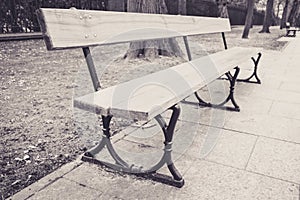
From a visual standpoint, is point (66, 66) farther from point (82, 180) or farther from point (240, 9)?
point (240, 9)

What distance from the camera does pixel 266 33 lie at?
635 inches

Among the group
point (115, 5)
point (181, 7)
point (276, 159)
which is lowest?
point (276, 159)

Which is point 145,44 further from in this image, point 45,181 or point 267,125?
point 45,181

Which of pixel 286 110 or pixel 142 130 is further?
pixel 286 110

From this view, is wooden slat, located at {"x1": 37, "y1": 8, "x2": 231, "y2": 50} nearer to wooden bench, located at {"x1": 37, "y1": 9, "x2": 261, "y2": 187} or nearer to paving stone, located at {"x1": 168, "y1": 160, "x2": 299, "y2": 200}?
wooden bench, located at {"x1": 37, "y1": 9, "x2": 261, "y2": 187}

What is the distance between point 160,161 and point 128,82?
658 millimetres

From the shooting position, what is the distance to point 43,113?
10.7 feet

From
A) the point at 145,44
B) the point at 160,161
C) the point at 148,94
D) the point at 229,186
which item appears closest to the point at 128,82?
the point at 148,94

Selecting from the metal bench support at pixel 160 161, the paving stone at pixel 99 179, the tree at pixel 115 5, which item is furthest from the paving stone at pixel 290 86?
the tree at pixel 115 5

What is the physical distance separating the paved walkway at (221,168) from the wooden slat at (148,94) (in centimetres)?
59

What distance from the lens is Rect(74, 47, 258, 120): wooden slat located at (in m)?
1.67

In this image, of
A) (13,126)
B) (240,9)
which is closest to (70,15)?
(13,126)

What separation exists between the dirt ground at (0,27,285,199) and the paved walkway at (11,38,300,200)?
23 cm

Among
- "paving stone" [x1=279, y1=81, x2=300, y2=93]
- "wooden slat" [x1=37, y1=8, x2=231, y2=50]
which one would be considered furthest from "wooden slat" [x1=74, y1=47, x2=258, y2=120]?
"paving stone" [x1=279, y1=81, x2=300, y2=93]
